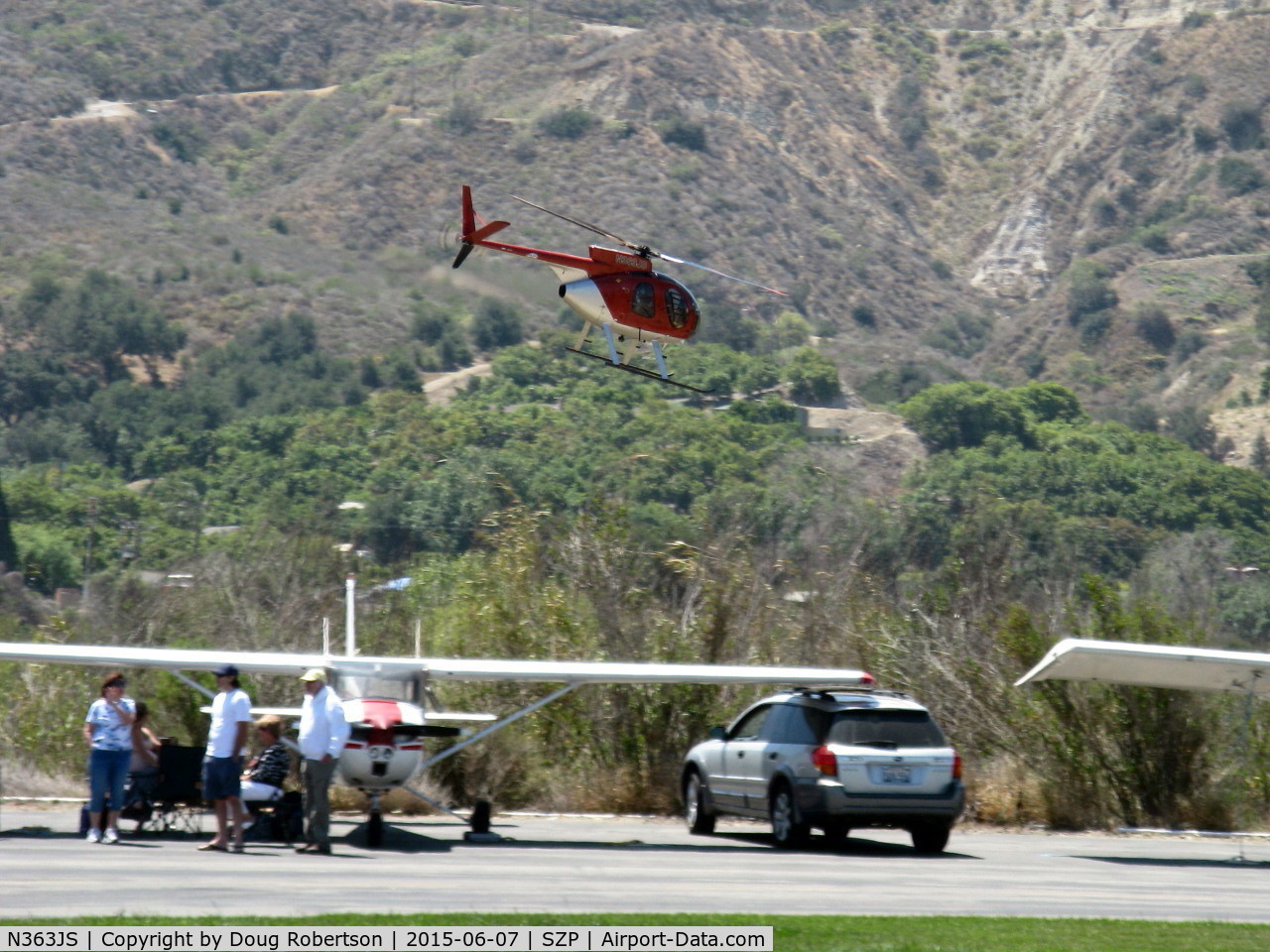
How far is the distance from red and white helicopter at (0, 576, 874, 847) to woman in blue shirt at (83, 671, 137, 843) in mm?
1680

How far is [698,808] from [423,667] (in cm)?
342

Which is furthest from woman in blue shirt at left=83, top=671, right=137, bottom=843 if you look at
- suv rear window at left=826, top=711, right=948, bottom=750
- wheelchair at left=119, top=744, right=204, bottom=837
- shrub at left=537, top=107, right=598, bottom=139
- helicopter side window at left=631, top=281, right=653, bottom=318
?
shrub at left=537, top=107, right=598, bottom=139

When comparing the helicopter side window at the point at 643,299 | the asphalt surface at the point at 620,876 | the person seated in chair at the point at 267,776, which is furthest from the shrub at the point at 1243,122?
the person seated in chair at the point at 267,776

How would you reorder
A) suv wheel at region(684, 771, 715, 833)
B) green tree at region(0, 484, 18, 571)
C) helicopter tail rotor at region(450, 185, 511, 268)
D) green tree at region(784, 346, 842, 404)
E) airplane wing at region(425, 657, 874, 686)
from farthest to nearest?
green tree at region(784, 346, 842, 404) < green tree at region(0, 484, 18, 571) < helicopter tail rotor at region(450, 185, 511, 268) < suv wheel at region(684, 771, 715, 833) < airplane wing at region(425, 657, 874, 686)

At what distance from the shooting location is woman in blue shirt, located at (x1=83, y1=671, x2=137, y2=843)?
16828 mm

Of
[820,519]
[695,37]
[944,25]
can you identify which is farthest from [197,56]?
[820,519]

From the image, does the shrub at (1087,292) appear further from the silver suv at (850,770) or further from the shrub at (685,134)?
the silver suv at (850,770)

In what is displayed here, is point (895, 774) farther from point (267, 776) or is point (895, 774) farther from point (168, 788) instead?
point (168, 788)

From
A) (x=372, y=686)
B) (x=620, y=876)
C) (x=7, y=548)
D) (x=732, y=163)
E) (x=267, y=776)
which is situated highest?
(x=732, y=163)

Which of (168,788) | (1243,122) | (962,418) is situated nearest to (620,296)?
(168,788)

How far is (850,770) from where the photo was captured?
17.2 metres

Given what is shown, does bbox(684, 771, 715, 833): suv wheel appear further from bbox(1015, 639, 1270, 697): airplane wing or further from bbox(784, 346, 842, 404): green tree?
bbox(784, 346, 842, 404): green tree

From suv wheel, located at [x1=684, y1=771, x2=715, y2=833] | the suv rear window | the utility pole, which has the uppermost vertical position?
the utility pole

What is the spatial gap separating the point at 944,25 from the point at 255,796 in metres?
185
